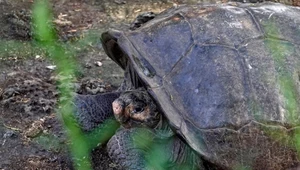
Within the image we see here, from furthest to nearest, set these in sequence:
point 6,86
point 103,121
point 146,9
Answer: point 146,9, point 6,86, point 103,121

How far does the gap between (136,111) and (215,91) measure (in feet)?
1.62

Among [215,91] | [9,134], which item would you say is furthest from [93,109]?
[215,91]

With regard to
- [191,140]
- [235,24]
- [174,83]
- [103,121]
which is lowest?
[103,121]

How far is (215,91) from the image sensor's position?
2.75 metres

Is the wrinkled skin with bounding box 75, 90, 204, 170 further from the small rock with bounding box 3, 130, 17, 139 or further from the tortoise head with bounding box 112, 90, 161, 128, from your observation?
the small rock with bounding box 3, 130, 17, 139

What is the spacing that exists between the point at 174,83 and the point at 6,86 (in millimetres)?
1728

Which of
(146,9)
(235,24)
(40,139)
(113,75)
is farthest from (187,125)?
(146,9)

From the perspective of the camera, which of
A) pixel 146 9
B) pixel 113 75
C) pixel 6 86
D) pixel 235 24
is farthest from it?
pixel 146 9

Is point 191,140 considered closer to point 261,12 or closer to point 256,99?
point 256,99

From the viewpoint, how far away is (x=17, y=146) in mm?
3414

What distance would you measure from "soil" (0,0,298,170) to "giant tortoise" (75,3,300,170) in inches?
16.1

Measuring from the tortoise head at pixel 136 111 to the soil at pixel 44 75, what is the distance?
0.43 metres

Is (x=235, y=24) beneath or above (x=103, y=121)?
above

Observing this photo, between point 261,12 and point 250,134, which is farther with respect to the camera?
point 261,12
